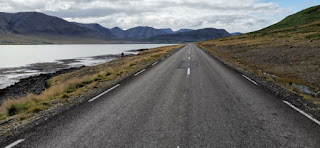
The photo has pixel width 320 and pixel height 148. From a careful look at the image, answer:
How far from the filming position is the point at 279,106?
7438mm

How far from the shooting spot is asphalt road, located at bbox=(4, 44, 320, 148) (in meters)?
4.78

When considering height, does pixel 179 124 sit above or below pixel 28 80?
above

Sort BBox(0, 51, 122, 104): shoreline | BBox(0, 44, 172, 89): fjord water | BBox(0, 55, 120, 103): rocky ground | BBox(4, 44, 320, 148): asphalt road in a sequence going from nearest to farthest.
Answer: BBox(4, 44, 320, 148): asphalt road → BBox(0, 51, 122, 104): shoreline → BBox(0, 55, 120, 103): rocky ground → BBox(0, 44, 172, 89): fjord water

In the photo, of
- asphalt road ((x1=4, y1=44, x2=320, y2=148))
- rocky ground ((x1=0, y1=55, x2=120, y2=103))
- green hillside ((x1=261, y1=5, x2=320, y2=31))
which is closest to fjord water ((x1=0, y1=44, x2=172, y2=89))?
rocky ground ((x1=0, y1=55, x2=120, y2=103))

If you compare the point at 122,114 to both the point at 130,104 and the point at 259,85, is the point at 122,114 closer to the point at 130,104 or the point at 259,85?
the point at 130,104

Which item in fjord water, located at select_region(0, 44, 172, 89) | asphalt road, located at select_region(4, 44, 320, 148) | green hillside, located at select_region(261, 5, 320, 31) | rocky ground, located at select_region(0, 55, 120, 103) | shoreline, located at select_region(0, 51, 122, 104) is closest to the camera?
asphalt road, located at select_region(4, 44, 320, 148)

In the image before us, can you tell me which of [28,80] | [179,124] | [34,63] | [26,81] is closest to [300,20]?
[34,63]

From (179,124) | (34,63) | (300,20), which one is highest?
(300,20)

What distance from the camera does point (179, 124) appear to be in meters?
5.75

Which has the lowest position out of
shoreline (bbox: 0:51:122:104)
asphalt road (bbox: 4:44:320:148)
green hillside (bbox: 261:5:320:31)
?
shoreline (bbox: 0:51:122:104)

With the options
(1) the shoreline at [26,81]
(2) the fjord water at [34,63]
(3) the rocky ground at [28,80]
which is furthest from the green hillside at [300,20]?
(1) the shoreline at [26,81]

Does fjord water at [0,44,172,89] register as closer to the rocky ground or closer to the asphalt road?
the rocky ground

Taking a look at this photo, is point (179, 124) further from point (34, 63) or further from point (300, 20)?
point (300, 20)

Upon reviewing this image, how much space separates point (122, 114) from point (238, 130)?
10.8 feet
